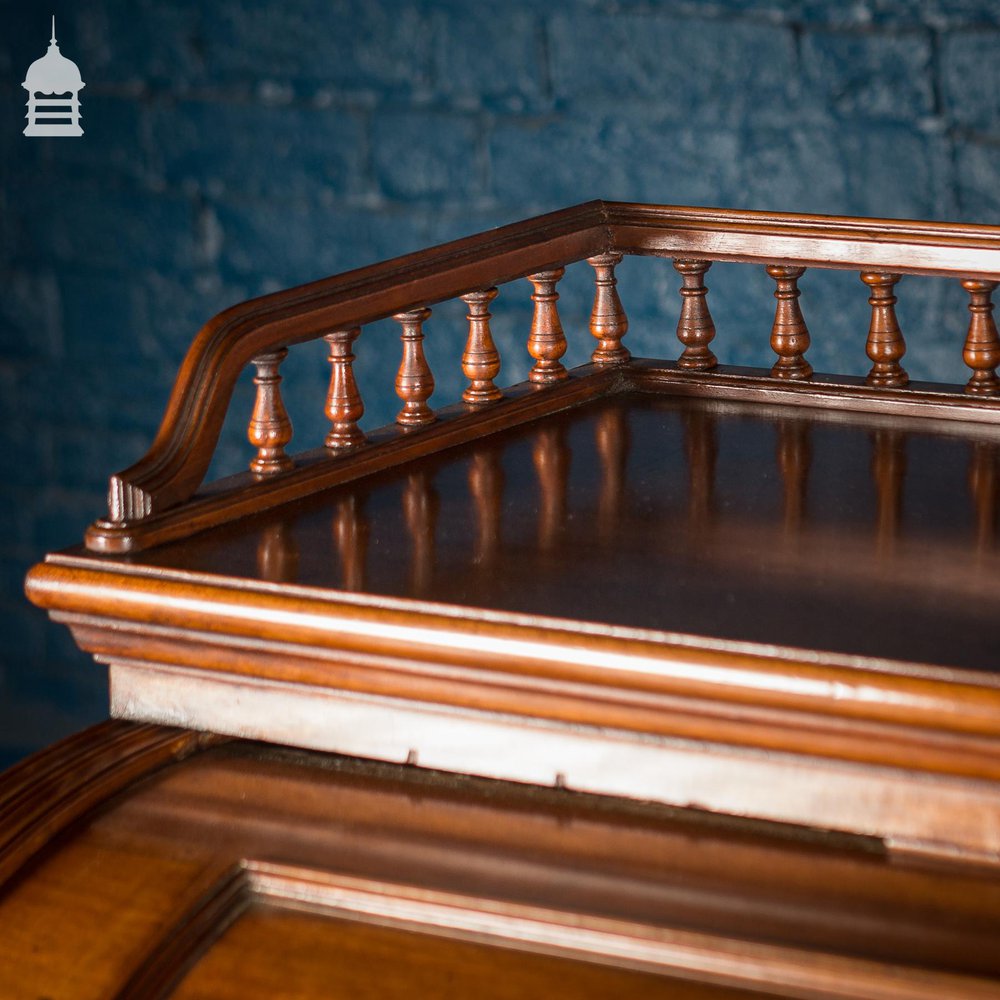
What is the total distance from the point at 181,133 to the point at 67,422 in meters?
0.59

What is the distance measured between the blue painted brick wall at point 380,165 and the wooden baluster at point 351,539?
1.41 meters

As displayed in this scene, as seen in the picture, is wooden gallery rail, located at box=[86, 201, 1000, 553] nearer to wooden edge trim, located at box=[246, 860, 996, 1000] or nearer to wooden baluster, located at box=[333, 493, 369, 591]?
wooden baluster, located at box=[333, 493, 369, 591]

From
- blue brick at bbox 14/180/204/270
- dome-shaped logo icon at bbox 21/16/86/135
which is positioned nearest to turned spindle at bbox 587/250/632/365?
blue brick at bbox 14/180/204/270

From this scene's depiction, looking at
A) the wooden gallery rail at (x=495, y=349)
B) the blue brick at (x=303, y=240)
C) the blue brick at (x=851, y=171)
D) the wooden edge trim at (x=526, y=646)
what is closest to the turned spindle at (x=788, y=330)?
the wooden gallery rail at (x=495, y=349)

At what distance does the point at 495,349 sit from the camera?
1.47m

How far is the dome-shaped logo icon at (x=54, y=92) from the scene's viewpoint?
2910mm

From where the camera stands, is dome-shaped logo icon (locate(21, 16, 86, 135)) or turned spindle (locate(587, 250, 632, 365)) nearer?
turned spindle (locate(587, 250, 632, 365))

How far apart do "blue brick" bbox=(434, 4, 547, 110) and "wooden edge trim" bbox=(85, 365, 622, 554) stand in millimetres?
1084

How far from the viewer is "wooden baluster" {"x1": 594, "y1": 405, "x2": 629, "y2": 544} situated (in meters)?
1.20

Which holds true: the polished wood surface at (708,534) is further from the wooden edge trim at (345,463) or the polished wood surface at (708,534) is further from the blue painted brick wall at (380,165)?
the blue painted brick wall at (380,165)

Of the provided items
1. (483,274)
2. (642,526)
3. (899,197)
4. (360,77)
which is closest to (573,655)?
(642,526)

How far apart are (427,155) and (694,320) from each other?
1.14m

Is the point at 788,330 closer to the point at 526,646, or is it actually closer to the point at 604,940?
the point at 526,646

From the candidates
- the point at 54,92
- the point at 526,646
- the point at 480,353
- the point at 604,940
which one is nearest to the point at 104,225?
the point at 54,92
